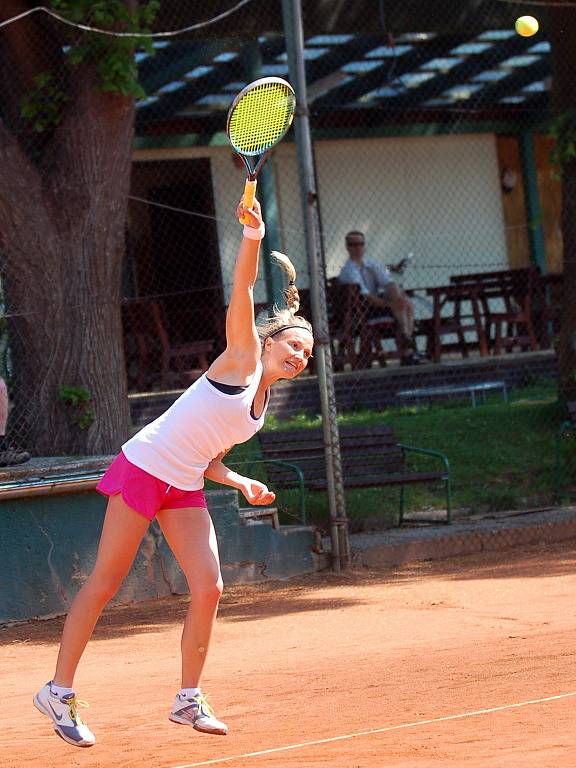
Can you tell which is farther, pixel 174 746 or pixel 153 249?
pixel 153 249

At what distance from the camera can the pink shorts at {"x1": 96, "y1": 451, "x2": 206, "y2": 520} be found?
15.4ft

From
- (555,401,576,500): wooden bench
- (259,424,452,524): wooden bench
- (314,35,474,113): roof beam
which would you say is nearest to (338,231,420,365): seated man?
(314,35,474,113): roof beam

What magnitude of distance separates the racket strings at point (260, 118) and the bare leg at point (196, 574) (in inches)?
54.4

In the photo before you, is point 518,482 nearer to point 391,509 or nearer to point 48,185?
point 391,509

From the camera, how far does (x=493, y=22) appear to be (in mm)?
12695

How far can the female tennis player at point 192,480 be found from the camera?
15.3 ft

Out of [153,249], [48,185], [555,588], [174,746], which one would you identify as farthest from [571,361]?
[174,746]

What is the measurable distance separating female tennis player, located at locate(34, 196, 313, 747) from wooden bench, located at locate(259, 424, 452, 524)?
15.7 ft

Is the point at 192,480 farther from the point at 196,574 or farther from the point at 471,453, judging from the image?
the point at 471,453

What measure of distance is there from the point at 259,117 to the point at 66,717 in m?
2.32

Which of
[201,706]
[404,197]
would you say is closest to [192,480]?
[201,706]

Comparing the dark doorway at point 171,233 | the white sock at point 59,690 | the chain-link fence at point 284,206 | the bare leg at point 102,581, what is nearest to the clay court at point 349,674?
Result: the white sock at point 59,690

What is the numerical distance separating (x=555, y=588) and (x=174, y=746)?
157 inches

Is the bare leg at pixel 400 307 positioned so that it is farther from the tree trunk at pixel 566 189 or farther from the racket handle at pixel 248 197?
the racket handle at pixel 248 197
